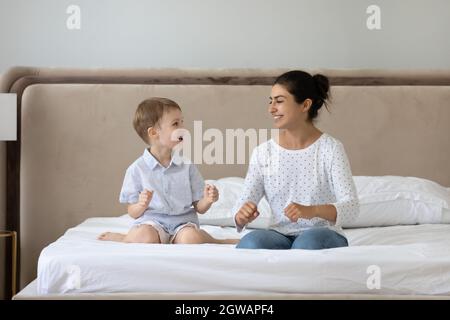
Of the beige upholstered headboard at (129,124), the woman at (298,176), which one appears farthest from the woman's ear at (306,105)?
the beige upholstered headboard at (129,124)

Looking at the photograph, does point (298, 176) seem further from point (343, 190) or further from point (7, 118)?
point (7, 118)

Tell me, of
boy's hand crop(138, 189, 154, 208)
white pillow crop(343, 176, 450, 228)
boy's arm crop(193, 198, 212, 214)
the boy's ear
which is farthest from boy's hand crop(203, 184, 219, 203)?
white pillow crop(343, 176, 450, 228)

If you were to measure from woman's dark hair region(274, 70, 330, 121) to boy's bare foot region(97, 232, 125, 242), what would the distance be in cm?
66

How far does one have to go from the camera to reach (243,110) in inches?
125

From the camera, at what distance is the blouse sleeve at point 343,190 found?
6.72ft

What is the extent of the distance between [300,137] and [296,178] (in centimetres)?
13

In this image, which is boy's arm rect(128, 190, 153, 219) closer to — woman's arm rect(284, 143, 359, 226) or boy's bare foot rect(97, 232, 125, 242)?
boy's bare foot rect(97, 232, 125, 242)

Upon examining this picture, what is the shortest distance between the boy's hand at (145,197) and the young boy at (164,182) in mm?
75

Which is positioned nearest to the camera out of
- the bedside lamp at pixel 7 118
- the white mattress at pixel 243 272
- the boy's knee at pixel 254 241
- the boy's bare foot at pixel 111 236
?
the white mattress at pixel 243 272

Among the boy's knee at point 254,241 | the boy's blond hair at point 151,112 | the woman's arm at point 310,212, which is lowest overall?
the boy's knee at point 254,241

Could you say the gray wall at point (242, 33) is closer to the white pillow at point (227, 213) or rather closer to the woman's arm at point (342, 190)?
the white pillow at point (227, 213)

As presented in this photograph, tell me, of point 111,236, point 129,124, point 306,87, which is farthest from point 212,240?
point 129,124
